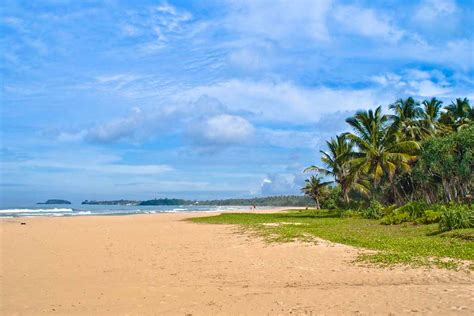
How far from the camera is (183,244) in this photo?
15789mm

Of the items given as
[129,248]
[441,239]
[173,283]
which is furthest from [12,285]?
[441,239]

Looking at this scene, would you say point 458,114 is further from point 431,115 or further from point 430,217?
point 430,217

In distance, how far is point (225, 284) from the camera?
8547 mm

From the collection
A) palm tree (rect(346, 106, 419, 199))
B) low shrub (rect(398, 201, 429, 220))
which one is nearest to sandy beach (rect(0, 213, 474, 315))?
low shrub (rect(398, 201, 429, 220))

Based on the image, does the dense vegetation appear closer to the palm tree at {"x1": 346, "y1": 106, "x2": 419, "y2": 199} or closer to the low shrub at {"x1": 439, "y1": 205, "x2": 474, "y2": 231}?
the palm tree at {"x1": 346, "y1": 106, "x2": 419, "y2": 199}

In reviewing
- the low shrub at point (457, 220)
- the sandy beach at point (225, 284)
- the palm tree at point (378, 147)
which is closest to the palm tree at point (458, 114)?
the palm tree at point (378, 147)

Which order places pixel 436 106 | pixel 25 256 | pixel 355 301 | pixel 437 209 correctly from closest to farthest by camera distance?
1. pixel 355 301
2. pixel 25 256
3. pixel 437 209
4. pixel 436 106

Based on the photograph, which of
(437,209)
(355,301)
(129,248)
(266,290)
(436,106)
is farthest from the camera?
(436,106)

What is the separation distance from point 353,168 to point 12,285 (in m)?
27.5

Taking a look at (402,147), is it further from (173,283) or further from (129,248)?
(173,283)

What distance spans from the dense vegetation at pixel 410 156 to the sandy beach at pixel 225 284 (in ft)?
40.6

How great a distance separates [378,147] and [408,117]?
6542 mm

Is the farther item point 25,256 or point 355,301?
point 25,256

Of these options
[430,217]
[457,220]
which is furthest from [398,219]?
[457,220]
